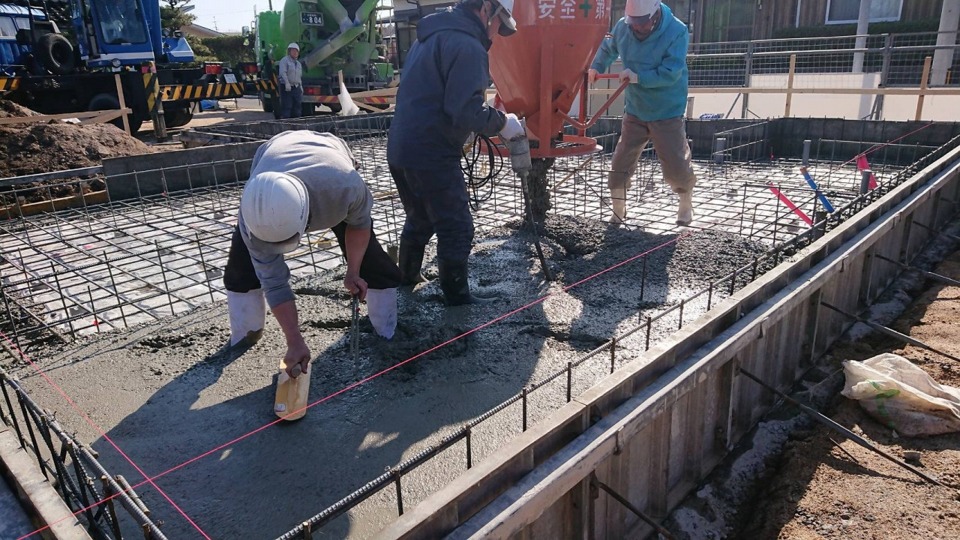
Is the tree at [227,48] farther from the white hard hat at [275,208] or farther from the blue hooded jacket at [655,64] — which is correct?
the white hard hat at [275,208]

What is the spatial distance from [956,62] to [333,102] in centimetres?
1476

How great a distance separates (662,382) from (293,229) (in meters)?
1.73

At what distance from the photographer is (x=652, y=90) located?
231 inches

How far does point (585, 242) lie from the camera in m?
5.55

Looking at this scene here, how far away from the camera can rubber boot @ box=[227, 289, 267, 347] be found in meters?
3.70

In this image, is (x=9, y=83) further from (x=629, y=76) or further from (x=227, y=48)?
(x=227, y=48)

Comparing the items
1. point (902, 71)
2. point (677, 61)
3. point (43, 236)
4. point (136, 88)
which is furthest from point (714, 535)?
point (902, 71)

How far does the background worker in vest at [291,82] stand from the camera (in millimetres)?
14586

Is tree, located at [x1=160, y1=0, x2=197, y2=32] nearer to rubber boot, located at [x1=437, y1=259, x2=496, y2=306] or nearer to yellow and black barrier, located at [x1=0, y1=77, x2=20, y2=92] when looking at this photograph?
yellow and black barrier, located at [x1=0, y1=77, x2=20, y2=92]

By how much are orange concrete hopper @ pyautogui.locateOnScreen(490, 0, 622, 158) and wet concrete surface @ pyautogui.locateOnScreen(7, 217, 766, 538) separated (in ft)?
4.69

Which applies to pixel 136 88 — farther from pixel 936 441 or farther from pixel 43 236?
pixel 936 441

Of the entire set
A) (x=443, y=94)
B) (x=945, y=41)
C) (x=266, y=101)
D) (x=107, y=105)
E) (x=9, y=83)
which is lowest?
(x=266, y=101)

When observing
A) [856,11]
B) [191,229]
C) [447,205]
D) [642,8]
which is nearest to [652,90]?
[642,8]

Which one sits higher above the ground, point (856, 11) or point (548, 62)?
point (856, 11)
